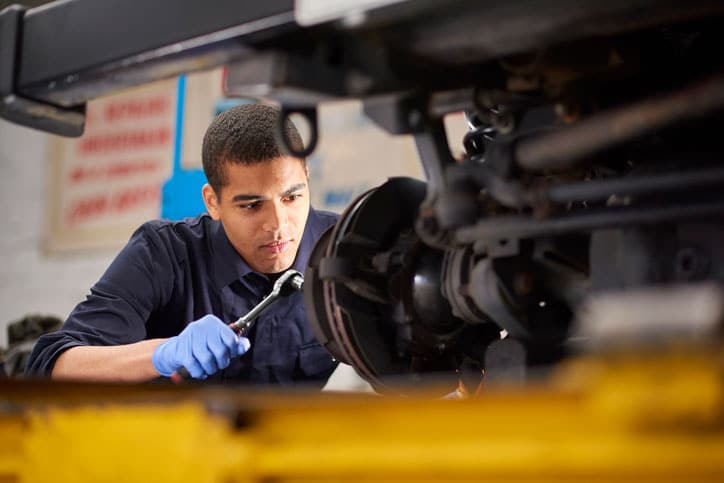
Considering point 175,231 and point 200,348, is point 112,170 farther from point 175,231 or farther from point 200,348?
point 200,348

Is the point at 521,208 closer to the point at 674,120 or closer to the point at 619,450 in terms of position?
the point at 674,120

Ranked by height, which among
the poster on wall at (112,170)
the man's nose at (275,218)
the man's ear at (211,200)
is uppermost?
the poster on wall at (112,170)

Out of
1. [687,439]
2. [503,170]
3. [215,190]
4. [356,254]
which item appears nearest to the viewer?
[687,439]

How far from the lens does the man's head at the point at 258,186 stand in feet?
5.76

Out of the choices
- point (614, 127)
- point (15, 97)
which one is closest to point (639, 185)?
point (614, 127)

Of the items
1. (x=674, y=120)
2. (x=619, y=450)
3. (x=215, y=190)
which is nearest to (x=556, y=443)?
(x=619, y=450)

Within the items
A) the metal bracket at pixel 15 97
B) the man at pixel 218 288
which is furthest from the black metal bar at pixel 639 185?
the man at pixel 218 288

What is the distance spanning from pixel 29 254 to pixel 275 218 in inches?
119

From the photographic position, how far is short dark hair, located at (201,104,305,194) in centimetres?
176

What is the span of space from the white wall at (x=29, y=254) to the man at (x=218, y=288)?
2.28 meters

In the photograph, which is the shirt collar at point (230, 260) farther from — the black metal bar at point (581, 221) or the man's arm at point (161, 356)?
the black metal bar at point (581, 221)

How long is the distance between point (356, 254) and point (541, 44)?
16.5 inches

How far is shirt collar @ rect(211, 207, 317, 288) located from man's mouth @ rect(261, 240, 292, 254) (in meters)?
0.09

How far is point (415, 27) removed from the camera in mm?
857
